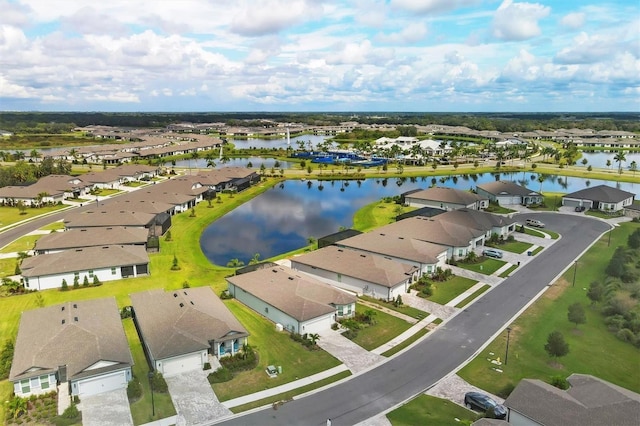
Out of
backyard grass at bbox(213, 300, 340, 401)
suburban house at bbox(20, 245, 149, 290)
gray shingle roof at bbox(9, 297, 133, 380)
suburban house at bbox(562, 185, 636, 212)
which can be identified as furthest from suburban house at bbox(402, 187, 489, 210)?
gray shingle roof at bbox(9, 297, 133, 380)

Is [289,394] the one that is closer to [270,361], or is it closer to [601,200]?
[270,361]

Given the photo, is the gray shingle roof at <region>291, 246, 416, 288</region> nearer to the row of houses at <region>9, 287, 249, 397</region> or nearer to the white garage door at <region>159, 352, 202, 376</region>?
the row of houses at <region>9, 287, 249, 397</region>

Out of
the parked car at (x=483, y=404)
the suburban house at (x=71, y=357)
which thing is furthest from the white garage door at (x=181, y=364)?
the parked car at (x=483, y=404)

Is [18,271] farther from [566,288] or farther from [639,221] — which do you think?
[639,221]

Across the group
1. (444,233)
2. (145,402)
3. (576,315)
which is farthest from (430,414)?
(444,233)

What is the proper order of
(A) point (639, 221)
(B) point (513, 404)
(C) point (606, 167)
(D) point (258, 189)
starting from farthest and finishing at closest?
(C) point (606, 167) < (D) point (258, 189) < (A) point (639, 221) < (B) point (513, 404)

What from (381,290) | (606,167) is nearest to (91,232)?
(381,290)

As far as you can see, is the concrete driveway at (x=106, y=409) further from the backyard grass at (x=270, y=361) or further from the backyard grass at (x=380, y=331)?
the backyard grass at (x=380, y=331)
